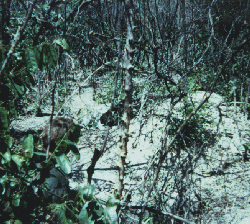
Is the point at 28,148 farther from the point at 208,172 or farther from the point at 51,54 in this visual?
the point at 208,172

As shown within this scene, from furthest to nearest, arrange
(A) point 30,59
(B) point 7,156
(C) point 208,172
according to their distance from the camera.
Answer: (C) point 208,172 < (A) point 30,59 < (B) point 7,156

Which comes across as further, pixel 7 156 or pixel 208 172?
pixel 208 172

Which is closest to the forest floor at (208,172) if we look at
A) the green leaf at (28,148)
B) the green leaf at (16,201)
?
the green leaf at (16,201)

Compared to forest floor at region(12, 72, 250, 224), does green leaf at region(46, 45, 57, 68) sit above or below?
above

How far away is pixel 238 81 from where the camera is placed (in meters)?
5.72

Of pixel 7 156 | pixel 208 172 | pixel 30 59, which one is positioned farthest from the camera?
pixel 208 172

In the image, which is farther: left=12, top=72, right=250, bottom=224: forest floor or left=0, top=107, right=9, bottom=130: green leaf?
left=12, top=72, right=250, bottom=224: forest floor

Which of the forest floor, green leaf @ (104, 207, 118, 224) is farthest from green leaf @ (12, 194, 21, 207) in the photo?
the forest floor

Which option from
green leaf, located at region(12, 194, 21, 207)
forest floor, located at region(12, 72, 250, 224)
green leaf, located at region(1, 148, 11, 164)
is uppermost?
green leaf, located at region(1, 148, 11, 164)

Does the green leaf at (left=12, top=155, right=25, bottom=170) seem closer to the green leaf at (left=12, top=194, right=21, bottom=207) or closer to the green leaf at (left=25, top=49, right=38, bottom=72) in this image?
the green leaf at (left=12, top=194, right=21, bottom=207)

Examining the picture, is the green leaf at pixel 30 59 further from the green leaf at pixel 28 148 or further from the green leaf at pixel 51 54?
the green leaf at pixel 28 148

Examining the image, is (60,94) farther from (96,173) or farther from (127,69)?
(127,69)

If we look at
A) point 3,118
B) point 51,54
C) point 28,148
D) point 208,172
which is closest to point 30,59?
point 51,54

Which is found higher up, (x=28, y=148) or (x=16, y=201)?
(x=28, y=148)
